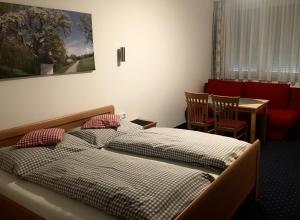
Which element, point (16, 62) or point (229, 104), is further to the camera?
point (229, 104)

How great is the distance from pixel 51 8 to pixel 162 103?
226 cm

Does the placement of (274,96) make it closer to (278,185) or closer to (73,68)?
(278,185)

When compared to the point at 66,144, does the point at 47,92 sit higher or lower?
higher

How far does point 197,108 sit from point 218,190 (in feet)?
7.52

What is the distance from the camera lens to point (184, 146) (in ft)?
7.90

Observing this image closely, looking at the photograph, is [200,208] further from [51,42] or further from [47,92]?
[51,42]

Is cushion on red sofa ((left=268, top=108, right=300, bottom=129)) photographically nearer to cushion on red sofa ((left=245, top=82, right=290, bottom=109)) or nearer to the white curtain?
cushion on red sofa ((left=245, top=82, right=290, bottom=109))

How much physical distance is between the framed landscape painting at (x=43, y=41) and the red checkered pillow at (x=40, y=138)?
0.57 metres

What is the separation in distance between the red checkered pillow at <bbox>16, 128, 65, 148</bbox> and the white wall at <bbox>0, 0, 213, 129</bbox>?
0.89ft

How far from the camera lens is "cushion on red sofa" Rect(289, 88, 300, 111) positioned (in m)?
4.58

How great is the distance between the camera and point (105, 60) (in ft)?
11.4

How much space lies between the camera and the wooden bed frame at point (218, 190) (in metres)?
1.71

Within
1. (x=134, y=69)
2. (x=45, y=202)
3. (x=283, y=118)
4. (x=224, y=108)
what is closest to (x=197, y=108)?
(x=224, y=108)

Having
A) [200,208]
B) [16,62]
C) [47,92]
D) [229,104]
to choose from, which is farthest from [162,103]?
[200,208]
